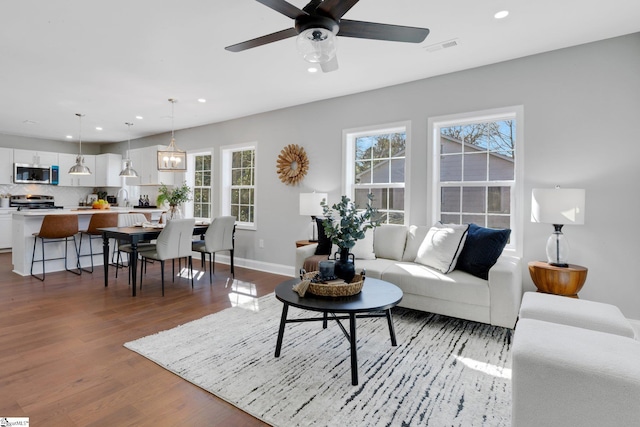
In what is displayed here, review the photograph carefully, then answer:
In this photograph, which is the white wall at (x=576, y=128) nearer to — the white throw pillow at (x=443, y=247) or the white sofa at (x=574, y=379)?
the white throw pillow at (x=443, y=247)

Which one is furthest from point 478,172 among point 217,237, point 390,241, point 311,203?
point 217,237

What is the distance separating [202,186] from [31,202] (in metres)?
4.34

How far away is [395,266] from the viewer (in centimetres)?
342

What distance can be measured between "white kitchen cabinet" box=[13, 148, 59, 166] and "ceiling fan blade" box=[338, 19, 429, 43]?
8.66 meters

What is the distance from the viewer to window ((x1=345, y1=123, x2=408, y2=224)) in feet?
14.2

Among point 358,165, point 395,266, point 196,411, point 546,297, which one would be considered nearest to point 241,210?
point 358,165

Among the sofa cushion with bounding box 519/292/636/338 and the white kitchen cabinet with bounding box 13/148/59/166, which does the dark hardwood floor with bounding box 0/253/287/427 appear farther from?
the white kitchen cabinet with bounding box 13/148/59/166

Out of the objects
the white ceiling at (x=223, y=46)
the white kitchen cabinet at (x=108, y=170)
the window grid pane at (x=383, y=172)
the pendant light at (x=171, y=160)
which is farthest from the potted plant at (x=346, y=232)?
the white kitchen cabinet at (x=108, y=170)

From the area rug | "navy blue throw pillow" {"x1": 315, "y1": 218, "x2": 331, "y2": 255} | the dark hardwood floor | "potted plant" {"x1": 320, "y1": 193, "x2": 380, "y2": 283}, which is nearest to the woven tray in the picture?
"potted plant" {"x1": 320, "y1": 193, "x2": 380, "y2": 283}

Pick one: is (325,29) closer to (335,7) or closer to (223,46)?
(335,7)

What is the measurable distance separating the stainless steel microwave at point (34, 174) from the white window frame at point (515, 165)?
339 inches

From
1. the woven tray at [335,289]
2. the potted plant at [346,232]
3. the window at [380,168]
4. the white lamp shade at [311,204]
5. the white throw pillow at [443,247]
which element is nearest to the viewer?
the woven tray at [335,289]

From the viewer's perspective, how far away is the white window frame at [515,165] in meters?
3.43

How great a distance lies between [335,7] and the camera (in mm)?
1727
